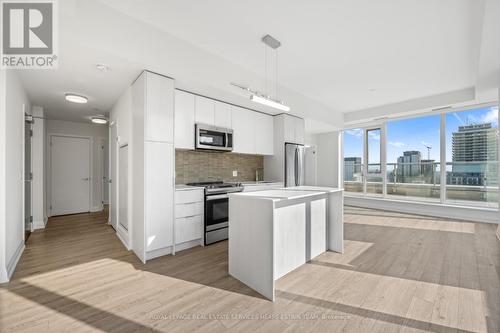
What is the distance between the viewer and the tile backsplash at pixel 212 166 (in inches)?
149

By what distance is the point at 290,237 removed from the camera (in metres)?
2.43

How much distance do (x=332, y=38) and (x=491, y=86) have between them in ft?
11.8

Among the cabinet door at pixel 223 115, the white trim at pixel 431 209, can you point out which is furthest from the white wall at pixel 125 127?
the white trim at pixel 431 209

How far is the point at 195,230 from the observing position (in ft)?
10.7

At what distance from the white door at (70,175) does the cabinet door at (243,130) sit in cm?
448

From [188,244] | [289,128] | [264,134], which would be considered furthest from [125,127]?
[289,128]

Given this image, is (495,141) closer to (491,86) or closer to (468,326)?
(491,86)

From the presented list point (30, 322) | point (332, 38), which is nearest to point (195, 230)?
point (30, 322)

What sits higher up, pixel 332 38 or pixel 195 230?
pixel 332 38

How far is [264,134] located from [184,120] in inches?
76.0

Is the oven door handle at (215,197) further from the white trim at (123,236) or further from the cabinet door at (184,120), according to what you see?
the white trim at (123,236)

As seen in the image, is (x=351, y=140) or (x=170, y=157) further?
(x=351, y=140)

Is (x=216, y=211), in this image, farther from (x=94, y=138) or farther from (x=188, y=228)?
(x=94, y=138)

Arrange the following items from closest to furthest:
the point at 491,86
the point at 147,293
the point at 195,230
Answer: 1. the point at 147,293
2. the point at 195,230
3. the point at 491,86
